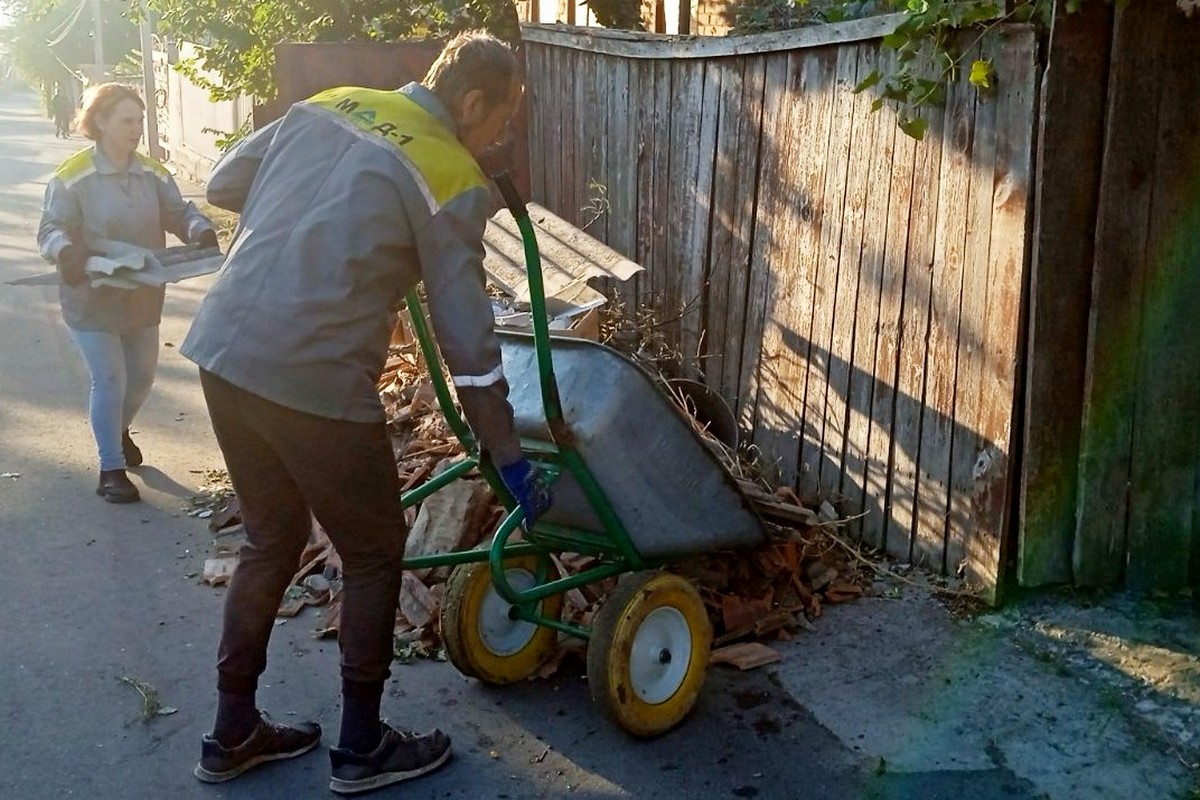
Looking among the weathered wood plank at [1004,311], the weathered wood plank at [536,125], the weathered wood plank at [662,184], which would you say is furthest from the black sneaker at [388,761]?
the weathered wood plank at [536,125]

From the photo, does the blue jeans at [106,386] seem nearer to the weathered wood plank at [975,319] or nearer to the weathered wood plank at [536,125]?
the weathered wood plank at [536,125]

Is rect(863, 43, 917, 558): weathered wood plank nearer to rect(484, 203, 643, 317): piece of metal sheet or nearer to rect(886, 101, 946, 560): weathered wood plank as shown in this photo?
rect(886, 101, 946, 560): weathered wood plank

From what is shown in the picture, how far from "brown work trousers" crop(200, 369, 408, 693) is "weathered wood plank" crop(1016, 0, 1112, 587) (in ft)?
7.13

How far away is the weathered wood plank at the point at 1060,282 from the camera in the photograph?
4.34 m

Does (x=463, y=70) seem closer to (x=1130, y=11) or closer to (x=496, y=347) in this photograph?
(x=496, y=347)

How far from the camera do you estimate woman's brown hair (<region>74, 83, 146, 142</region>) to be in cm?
627

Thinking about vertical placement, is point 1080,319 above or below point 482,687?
above

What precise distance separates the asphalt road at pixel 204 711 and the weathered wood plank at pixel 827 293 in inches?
51.3

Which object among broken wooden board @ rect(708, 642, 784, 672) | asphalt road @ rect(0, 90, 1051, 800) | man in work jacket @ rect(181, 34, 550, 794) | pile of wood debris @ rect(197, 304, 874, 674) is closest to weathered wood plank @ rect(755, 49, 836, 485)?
pile of wood debris @ rect(197, 304, 874, 674)

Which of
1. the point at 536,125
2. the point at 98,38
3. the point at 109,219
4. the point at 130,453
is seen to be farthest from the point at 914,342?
the point at 98,38

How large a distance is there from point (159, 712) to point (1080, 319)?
10.7ft

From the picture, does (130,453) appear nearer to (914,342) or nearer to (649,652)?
(649,652)

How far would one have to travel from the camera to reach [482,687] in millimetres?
4598

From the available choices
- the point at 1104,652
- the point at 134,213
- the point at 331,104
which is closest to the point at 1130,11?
the point at 1104,652
